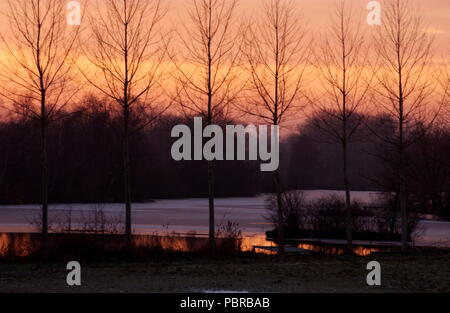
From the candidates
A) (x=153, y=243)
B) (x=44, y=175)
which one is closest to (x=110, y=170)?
(x=153, y=243)

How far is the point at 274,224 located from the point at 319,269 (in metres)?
20.3

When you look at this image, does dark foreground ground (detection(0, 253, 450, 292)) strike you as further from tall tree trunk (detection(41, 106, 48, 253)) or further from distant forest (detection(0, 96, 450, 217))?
distant forest (detection(0, 96, 450, 217))

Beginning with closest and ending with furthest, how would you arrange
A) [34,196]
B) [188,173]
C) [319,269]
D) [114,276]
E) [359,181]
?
[114,276], [319,269], [34,196], [188,173], [359,181]

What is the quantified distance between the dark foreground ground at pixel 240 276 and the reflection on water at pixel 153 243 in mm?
3105

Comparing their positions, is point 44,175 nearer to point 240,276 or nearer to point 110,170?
point 240,276

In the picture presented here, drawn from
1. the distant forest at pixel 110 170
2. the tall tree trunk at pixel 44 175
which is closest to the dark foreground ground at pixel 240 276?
the tall tree trunk at pixel 44 175

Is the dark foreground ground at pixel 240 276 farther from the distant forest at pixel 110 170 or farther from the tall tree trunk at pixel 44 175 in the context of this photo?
the distant forest at pixel 110 170

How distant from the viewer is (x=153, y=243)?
23.7m

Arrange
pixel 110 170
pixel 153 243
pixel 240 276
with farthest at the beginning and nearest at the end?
pixel 110 170
pixel 153 243
pixel 240 276

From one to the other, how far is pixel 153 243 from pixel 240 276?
9.41m

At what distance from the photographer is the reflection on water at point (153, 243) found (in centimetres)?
2094
